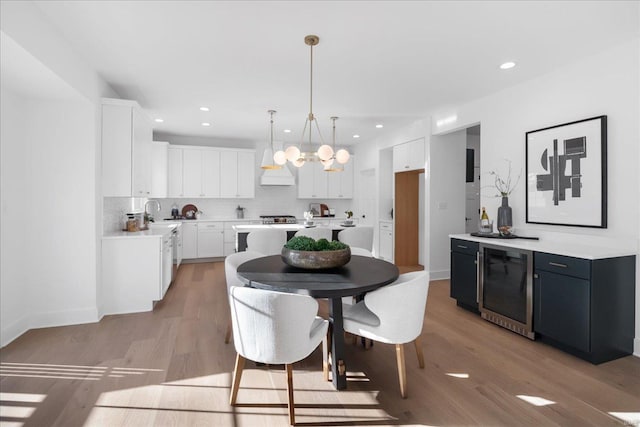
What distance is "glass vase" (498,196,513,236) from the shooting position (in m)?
3.78

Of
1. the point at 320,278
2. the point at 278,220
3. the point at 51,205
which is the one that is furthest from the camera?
the point at 278,220

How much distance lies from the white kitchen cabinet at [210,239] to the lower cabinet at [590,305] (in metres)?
5.55

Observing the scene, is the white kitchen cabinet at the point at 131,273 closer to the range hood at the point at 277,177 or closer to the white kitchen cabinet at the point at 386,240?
the range hood at the point at 277,177

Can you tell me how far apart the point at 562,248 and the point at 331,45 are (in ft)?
8.78

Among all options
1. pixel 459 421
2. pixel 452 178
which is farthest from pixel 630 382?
pixel 452 178

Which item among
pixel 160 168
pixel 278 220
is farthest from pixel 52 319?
pixel 278 220

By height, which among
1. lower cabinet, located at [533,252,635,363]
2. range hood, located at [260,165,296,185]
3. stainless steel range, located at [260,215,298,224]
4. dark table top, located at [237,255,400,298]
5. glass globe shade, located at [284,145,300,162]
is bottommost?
lower cabinet, located at [533,252,635,363]

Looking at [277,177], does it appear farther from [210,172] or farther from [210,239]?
[210,239]

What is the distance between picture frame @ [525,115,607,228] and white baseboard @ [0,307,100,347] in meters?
4.76

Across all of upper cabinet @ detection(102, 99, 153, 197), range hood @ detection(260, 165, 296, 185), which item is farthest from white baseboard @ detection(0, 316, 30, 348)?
range hood @ detection(260, 165, 296, 185)

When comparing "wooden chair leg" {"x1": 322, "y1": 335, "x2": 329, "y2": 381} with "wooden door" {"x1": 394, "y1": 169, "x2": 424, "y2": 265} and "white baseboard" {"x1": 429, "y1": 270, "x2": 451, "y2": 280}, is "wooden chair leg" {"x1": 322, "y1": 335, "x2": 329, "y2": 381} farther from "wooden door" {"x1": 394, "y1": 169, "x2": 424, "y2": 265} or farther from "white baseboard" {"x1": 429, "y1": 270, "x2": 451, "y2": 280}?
"wooden door" {"x1": 394, "y1": 169, "x2": 424, "y2": 265}

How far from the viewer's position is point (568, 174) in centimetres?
331

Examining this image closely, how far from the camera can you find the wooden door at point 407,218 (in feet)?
21.4

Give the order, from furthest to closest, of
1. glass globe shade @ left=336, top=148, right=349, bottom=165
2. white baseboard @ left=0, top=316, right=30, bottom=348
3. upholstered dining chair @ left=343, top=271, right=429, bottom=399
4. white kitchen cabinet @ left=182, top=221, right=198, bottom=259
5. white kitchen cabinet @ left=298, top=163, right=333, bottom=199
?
white kitchen cabinet @ left=298, top=163, right=333, bottom=199
white kitchen cabinet @ left=182, top=221, right=198, bottom=259
glass globe shade @ left=336, top=148, right=349, bottom=165
white baseboard @ left=0, top=316, right=30, bottom=348
upholstered dining chair @ left=343, top=271, right=429, bottom=399
